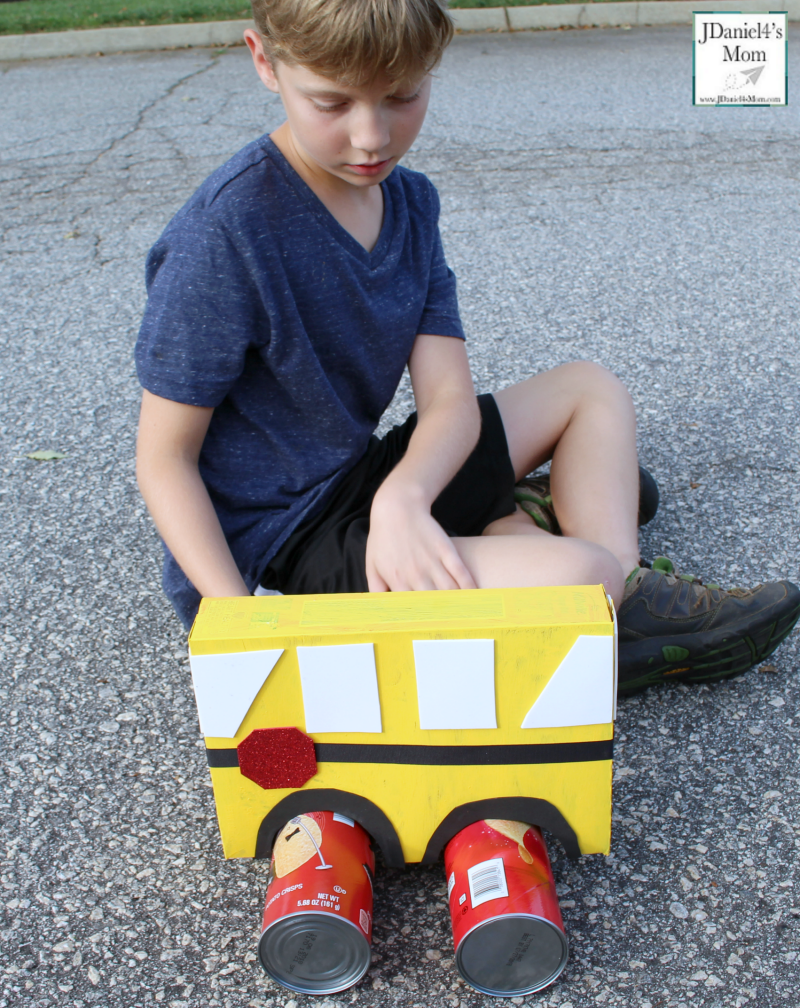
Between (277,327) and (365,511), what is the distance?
12.2 inches

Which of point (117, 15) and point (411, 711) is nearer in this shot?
point (411, 711)

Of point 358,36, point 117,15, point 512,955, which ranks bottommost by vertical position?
point 512,955

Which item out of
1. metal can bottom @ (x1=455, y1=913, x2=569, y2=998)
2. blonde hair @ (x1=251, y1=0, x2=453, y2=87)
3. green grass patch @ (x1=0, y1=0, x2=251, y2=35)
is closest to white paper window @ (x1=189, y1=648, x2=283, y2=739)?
metal can bottom @ (x1=455, y1=913, x2=569, y2=998)

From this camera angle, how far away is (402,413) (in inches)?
90.6

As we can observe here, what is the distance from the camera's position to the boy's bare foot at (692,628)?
1.37 meters

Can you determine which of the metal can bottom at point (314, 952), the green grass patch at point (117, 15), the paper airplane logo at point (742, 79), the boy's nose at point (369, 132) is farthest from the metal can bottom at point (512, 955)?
the green grass patch at point (117, 15)

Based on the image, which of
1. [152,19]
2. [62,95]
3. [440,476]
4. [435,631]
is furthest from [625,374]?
[152,19]

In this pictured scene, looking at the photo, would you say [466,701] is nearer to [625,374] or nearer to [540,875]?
[540,875]

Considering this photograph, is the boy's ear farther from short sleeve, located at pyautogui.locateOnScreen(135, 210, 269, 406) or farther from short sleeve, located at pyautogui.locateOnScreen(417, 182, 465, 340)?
short sleeve, located at pyautogui.locateOnScreen(417, 182, 465, 340)

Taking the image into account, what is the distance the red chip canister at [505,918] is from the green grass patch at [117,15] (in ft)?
22.8

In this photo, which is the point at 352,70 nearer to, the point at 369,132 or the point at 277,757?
the point at 369,132

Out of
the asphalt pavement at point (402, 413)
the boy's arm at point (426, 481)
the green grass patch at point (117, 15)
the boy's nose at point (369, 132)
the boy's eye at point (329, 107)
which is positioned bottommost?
the asphalt pavement at point (402, 413)

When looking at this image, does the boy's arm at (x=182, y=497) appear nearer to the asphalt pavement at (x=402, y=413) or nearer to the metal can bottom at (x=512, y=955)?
the asphalt pavement at (x=402, y=413)

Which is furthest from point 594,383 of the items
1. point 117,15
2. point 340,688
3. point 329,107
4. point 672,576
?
A: point 117,15
